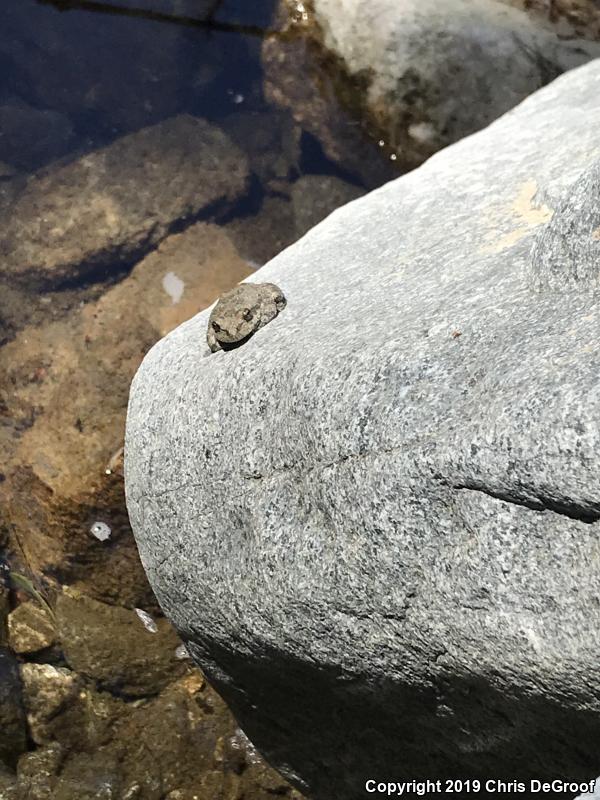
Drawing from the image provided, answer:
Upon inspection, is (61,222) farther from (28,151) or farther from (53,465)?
(53,465)

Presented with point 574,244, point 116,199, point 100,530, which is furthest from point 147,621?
point 574,244

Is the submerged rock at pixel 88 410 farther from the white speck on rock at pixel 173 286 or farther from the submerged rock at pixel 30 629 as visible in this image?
the submerged rock at pixel 30 629

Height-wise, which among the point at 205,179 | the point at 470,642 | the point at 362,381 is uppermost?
the point at 205,179

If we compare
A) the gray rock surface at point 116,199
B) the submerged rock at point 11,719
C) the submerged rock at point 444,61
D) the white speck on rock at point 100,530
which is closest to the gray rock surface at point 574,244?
the submerged rock at point 444,61

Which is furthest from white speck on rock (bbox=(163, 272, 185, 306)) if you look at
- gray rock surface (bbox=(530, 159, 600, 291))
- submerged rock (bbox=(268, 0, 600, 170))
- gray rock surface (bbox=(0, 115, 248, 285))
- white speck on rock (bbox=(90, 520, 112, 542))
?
gray rock surface (bbox=(530, 159, 600, 291))

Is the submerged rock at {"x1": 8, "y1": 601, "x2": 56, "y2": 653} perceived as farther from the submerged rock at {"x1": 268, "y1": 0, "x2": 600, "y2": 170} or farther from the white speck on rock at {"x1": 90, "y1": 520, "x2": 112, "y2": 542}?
the submerged rock at {"x1": 268, "y1": 0, "x2": 600, "y2": 170}

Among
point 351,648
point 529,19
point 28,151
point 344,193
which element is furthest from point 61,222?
point 351,648
